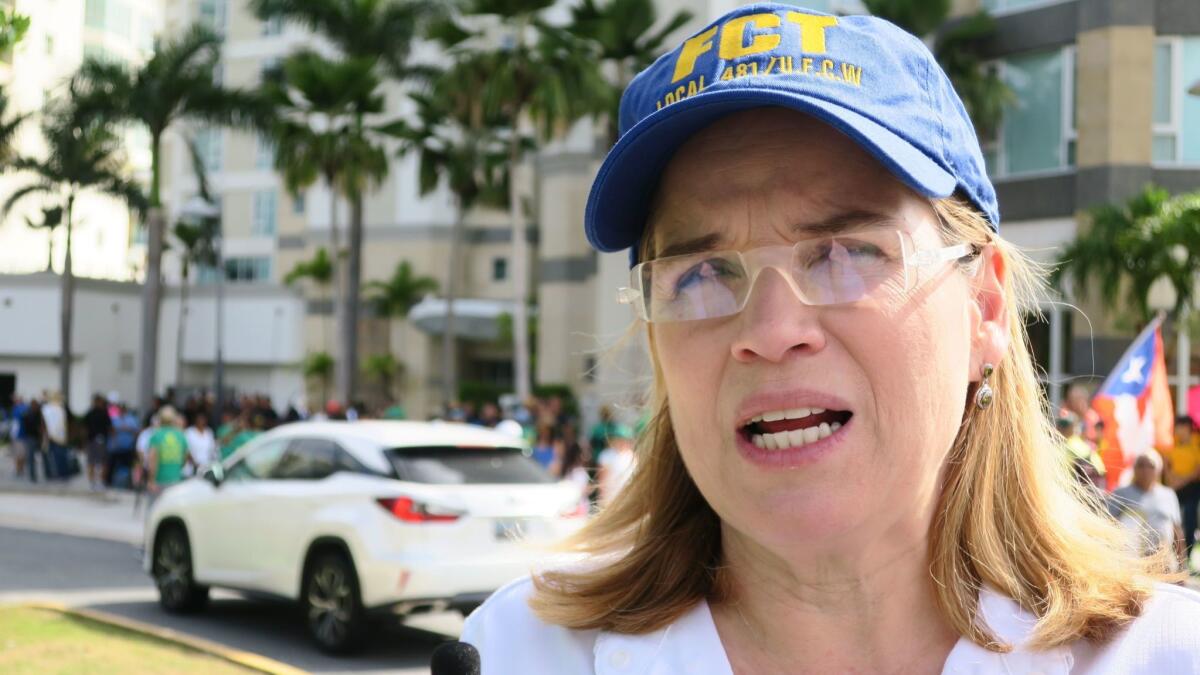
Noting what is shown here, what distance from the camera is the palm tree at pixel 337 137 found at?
3123 centimetres

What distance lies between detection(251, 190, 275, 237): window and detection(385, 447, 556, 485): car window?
157 feet

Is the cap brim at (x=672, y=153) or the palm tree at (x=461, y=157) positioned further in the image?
the palm tree at (x=461, y=157)

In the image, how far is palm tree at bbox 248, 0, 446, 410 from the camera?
3181cm

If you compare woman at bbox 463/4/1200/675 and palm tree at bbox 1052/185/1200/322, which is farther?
palm tree at bbox 1052/185/1200/322

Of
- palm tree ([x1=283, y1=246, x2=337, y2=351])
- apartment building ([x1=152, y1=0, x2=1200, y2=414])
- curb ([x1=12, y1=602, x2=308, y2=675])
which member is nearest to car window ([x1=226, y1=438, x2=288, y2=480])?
curb ([x1=12, y1=602, x2=308, y2=675])

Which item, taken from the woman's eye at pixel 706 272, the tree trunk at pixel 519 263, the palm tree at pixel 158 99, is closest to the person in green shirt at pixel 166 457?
the tree trunk at pixel 519 263

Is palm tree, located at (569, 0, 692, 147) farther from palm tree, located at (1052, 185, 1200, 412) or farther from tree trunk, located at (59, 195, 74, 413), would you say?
tree trunk, located at (59, 195, 74, 413)

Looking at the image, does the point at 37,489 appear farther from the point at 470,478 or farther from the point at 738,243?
the point at 738,243

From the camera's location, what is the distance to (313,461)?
1026cm

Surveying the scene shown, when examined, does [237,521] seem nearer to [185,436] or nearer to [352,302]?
[185,436]

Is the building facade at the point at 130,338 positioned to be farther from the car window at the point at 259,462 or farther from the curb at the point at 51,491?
the car window at the point at 259,462

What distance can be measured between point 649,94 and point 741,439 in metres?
0.46

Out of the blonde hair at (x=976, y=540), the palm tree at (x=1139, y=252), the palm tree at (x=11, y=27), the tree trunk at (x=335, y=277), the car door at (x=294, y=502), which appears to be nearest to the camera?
the blonde hair at (x=976, y=540)

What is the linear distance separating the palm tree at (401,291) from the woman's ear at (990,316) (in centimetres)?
→ 4508
